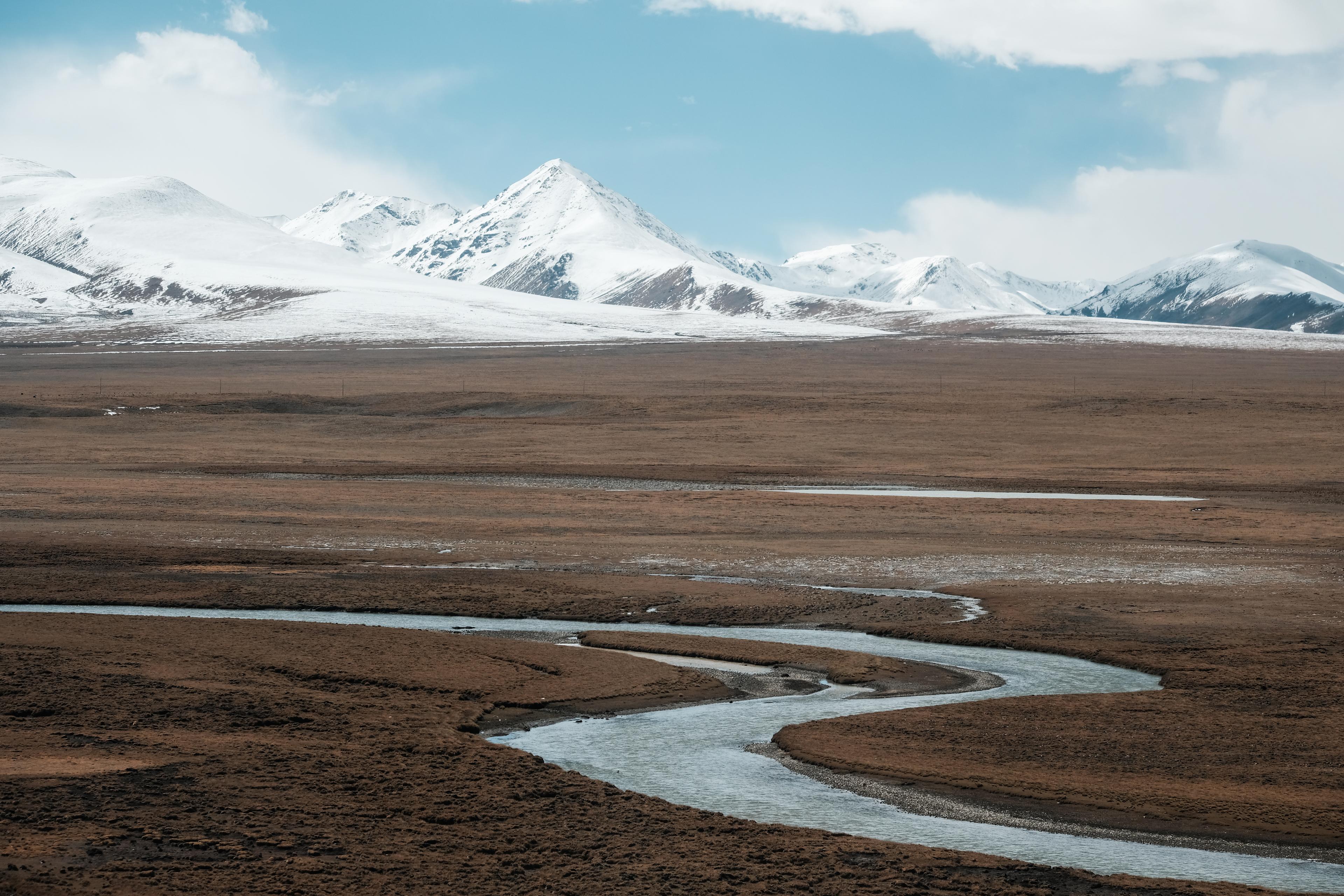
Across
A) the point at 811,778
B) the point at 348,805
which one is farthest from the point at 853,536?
the point at 348,805

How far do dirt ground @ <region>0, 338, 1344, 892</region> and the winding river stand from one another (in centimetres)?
72

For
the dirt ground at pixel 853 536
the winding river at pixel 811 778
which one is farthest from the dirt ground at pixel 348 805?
the dirt ground at pixel 853 536

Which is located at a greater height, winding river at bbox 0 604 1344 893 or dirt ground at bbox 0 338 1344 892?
dirt ground at bbox 0 338 1344 892

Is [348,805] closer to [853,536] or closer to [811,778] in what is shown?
[811,778]

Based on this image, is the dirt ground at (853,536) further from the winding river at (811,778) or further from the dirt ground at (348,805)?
the dirt ground at (348,805)

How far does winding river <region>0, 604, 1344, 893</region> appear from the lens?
43.1 feet

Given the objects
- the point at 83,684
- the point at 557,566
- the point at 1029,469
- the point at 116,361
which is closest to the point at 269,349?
the point at 116,361

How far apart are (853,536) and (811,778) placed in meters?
20.8

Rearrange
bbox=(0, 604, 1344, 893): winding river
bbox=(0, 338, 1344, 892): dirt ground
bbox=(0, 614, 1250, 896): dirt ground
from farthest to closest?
bbox=(0, 338, 1344, 892): dirt ground → bbox=(0, 604, 1344, 893): winding river → bbox=(0, 614, 1250, 896): dirt ground

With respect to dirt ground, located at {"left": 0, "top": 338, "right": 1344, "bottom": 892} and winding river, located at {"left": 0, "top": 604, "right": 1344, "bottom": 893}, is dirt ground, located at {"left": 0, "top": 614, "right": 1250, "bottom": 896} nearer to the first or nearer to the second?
winding river, located at {"left": 0, "top": 604, "right": 1344, "bottom": 893}

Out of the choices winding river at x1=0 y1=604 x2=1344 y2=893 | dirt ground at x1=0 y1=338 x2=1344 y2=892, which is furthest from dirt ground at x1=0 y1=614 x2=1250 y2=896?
dirt ground at x1=0 y1=338 x2=1344 y2=892

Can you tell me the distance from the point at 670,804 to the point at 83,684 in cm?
950

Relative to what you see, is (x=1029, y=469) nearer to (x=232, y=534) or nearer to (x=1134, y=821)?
(x=232, y=534)

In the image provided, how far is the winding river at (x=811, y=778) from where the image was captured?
13130mm
